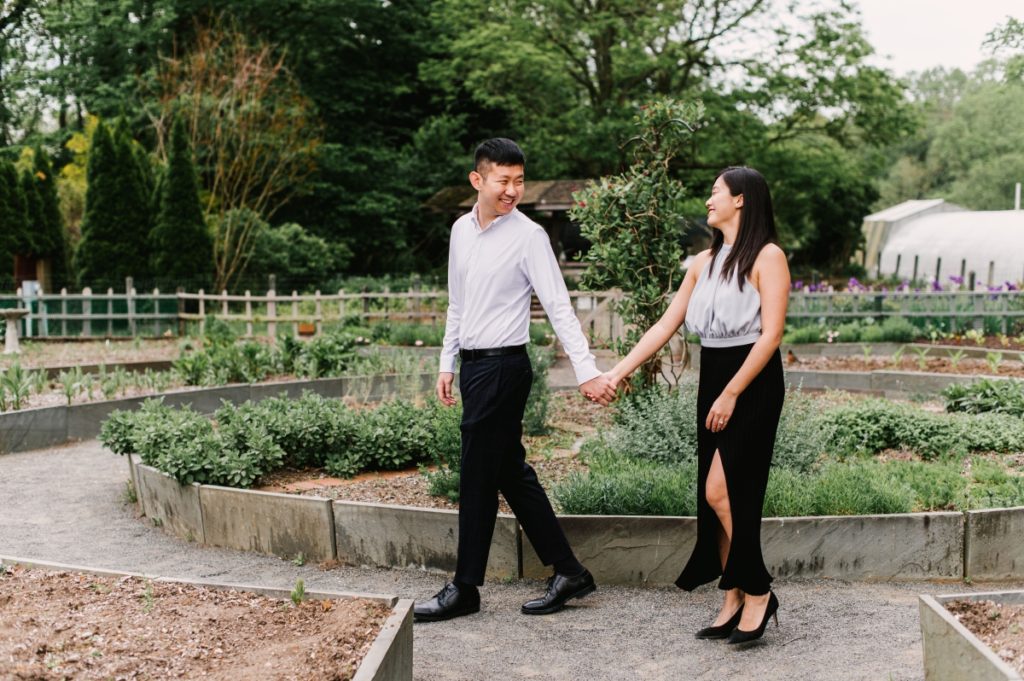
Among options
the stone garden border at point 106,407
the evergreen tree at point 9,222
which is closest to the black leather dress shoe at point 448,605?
the stone garden border at point 106,407

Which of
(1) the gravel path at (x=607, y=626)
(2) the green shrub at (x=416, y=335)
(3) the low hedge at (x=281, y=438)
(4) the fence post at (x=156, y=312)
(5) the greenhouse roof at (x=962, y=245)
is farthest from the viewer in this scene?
(5) the greenhouse roof at (x=962, y=245)

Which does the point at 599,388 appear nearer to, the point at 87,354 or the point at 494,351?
the point at 494,351

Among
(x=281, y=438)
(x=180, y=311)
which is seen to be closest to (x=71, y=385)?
(x=281, y=438)

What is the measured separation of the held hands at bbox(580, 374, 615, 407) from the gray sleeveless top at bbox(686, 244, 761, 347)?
41cm

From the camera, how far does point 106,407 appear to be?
9.80 metres

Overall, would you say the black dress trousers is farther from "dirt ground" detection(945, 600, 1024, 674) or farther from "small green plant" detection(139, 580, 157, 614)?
"dirt ground" detection(945, 600, 1024, 674)

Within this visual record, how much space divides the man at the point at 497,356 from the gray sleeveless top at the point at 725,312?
1.68 ft

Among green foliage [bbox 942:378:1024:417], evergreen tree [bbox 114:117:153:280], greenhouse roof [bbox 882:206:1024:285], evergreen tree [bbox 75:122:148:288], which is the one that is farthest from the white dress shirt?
greenhouse roof [bbox 882:206:1024:285]

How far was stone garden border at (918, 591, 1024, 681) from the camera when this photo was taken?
2.99 m

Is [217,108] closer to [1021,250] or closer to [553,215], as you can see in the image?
[553,215]

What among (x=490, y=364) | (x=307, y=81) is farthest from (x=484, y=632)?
(x=307, y=81)

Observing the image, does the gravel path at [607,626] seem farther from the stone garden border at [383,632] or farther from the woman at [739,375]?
the stone garden border at [383,632]

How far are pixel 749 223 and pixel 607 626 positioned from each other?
5.94 feet

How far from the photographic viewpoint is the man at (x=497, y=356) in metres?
4.49
